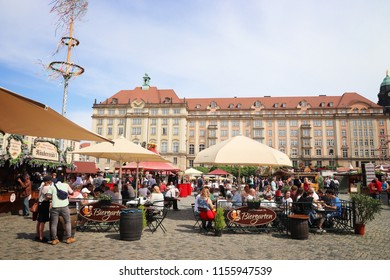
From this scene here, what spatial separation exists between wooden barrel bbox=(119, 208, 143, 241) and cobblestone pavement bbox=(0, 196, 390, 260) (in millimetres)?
153

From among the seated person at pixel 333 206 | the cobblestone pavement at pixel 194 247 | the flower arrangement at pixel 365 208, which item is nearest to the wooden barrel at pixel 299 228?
the cobblestone pavement at pixel 194 247

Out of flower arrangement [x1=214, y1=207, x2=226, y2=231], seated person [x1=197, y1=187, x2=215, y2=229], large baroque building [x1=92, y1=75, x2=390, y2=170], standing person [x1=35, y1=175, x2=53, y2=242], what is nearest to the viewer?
standing person [x1=35, y1=175, x2=53, y2=242]

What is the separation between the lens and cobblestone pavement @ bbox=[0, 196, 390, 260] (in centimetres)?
554

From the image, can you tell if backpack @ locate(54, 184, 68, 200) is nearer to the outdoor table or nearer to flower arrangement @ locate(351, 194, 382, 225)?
flower arrangement @ locate(351, 194, 382, 225)

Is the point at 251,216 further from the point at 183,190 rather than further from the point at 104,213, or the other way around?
the point at 183,190

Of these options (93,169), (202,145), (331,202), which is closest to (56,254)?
(331,202)

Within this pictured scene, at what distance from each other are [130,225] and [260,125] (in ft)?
229

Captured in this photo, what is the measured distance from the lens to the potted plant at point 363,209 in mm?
7738

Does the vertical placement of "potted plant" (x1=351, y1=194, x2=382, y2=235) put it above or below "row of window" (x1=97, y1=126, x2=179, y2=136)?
below

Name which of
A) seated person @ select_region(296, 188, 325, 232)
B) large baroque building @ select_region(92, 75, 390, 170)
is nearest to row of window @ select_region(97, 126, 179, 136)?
large baroque building @ select_region(92, 75, 390, 170)

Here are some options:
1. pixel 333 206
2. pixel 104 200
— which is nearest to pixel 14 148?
pixel 104 200

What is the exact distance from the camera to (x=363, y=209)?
7898 millimetres

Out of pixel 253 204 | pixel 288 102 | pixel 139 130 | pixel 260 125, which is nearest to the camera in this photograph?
pixel 253 204

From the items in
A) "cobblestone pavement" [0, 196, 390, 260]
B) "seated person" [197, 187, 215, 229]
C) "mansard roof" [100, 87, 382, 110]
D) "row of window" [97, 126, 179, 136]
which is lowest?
"cobblestone pavement" [0, 196, 390, 260]
